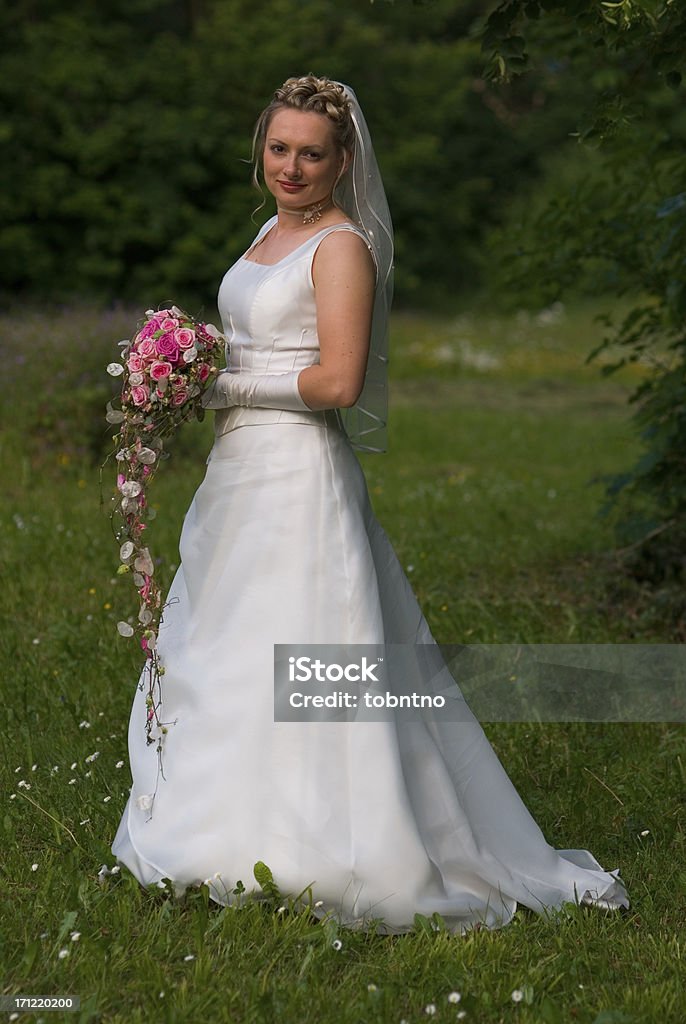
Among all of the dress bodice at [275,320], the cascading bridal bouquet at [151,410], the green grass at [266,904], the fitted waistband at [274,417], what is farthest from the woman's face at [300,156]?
the green grass at [266,904]

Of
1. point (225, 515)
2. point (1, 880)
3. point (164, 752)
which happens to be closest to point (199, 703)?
point (164, 752)

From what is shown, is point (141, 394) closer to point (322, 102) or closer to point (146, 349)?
point (146, 349)

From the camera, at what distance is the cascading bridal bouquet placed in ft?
10.6

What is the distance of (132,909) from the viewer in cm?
335

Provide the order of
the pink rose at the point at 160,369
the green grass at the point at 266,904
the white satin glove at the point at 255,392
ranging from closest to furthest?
1. the green grass at the point at 266,904
2. the pink rose at the point at 160,369
3. the white satin glove at the point at 255,392

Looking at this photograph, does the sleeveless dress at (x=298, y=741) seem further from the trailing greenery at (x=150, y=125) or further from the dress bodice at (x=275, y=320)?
the trailing greenery at (x=150, y=125)

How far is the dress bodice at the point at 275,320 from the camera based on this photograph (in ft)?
10.9

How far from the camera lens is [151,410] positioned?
10.8ft

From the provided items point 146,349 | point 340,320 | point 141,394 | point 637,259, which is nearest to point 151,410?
point 141,394

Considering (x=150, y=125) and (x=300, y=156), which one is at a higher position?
(x=300, y=156)

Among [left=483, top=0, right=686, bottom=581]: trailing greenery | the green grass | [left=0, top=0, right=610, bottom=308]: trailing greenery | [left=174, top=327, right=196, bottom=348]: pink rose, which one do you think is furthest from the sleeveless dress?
[left=0, top=0, right=610, bottom=308]: trailing greenery

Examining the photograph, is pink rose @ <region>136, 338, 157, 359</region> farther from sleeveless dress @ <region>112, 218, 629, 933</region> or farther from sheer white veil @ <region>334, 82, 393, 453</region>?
sheer white veil @ <region>334, 82, 393, 453</region>

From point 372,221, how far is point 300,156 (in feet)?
0.87

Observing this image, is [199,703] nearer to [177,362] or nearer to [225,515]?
[225,515]
